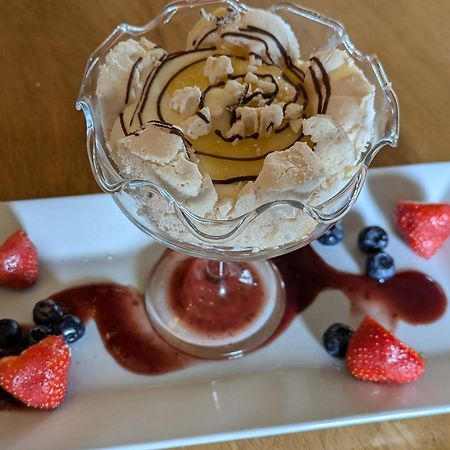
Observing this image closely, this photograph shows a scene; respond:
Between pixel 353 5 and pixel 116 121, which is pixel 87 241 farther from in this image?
pixel 353 5

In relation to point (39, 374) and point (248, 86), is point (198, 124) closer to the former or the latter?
point (248, 86)

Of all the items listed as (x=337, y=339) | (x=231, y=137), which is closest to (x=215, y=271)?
(x=337, y=339)

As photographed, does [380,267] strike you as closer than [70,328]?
No

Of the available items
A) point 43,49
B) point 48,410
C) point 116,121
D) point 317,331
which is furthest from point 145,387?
point 43,49

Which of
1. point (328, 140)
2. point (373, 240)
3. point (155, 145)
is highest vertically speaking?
point (328, 140)

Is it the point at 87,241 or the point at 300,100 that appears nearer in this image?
the point at 300,100

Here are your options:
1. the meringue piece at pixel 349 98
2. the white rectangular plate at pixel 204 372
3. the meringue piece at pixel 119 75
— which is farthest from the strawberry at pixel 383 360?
the meringue piece at pixel 119 75
